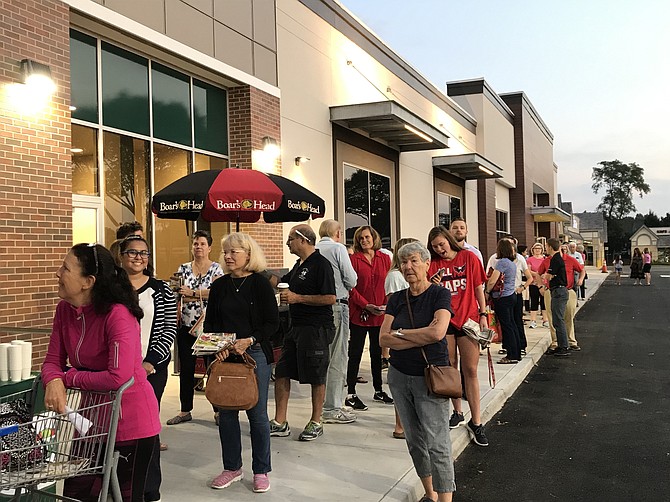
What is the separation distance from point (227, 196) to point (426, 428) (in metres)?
3.88

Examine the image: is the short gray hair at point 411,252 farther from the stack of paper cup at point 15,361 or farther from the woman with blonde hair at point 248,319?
the stack of paper cup at point 15,361

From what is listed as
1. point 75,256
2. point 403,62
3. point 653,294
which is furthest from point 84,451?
point 653,294

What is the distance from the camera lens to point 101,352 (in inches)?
123

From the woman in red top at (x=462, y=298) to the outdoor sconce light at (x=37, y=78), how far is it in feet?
15.3

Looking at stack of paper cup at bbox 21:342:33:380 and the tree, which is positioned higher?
the tree

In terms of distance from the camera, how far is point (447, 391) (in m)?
4.05

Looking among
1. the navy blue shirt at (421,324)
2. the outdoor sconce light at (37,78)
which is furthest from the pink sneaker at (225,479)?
the outdoor sconce light at (37,78)

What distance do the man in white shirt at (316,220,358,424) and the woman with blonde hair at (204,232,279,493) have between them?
1.87 m

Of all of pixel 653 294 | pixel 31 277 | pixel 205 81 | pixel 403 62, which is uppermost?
pixel 403 62

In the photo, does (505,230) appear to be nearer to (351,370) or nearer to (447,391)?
(351,370)

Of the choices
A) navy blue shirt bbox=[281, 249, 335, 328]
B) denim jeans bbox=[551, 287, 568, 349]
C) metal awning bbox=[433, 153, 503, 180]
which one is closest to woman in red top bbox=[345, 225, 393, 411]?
navy blue shirt bbox=[281, 249, 335, 328]

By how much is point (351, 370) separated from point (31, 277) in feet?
12.3

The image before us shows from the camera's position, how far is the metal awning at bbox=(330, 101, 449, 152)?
44.1 feet

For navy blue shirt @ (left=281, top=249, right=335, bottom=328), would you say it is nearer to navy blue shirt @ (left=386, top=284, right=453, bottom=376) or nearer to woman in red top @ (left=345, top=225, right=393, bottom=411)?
woman in red top @ (left=345, top=225, right=393, bottom=411)
